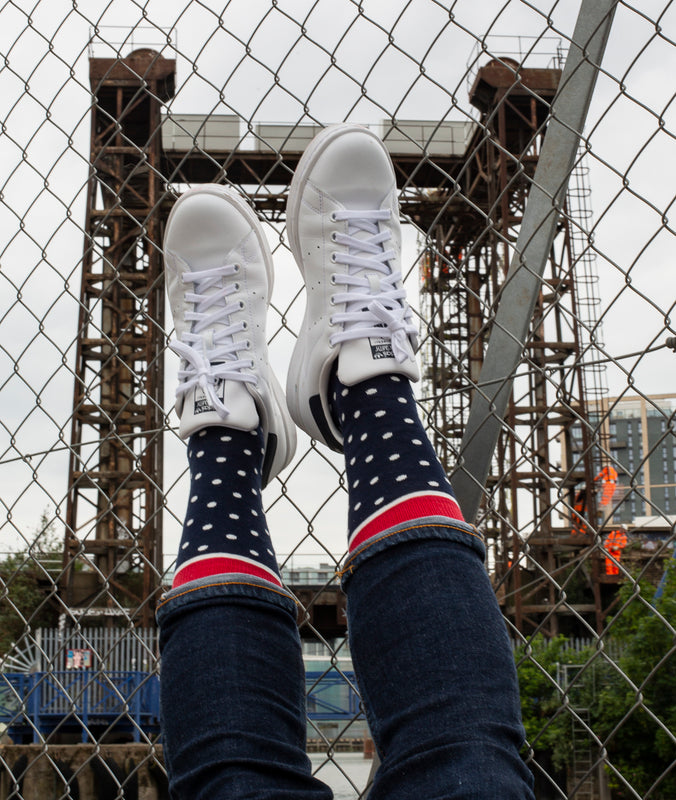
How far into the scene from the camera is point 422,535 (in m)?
0.88

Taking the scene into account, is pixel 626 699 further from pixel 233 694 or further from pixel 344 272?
pixel 233 694

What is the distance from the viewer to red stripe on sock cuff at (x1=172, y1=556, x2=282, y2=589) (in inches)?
38.1

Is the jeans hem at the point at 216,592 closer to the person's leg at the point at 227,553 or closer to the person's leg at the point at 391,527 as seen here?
the person's leg at the point at 227,553

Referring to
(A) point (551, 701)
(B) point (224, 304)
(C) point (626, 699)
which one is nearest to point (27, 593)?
(A) point (551, 701)

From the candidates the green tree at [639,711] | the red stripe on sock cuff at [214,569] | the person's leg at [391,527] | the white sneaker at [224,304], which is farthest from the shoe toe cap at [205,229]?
the green tree at [639,711]

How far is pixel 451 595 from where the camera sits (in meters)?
0.84

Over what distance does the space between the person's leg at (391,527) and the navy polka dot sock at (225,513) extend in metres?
0.12

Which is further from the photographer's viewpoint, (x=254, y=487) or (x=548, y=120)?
(x=548, y=120)

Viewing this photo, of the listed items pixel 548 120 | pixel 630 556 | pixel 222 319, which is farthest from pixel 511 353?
pixel 630 556

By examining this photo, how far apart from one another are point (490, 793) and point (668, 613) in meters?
7.56

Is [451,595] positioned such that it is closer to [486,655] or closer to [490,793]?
[486,655]

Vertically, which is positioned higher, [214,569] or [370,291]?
[370,291]

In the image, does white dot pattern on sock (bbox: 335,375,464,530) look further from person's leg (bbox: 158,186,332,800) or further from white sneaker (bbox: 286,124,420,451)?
person's leg (bbox: 158,186,332,800)

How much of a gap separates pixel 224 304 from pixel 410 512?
1.99 ft
